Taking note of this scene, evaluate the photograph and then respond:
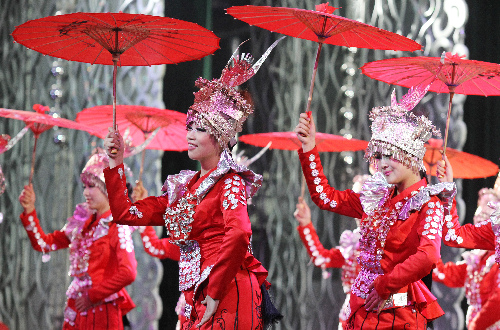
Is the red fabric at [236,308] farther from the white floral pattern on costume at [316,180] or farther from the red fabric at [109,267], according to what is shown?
the red fabric at [109,267]

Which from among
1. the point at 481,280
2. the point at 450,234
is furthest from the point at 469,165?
the point at 450,234

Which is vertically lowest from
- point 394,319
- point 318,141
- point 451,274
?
point 451,274

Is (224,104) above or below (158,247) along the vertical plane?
above

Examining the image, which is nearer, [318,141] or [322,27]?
[322,27]

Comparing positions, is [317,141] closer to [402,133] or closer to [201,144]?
[402,133]

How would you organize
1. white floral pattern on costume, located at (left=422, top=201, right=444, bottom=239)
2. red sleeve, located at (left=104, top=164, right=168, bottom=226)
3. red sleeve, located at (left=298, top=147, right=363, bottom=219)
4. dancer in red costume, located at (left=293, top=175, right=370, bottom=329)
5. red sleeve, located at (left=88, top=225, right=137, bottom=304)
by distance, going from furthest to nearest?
dancer in red costume, located at (left=293, top=175, right=370, bottom=329) → red sleeve, located at (left=88, top=225, right=137, bottom=304) → red sleeve, located at (left=298, top=147, right=363, bottom=219) → red sleeve, located at (left=104, top=164, right=168, bottom=226) → white floral pattern on costume, located at (left=422, top=201, right=444, bottom=239)

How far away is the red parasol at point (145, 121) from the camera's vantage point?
423cm

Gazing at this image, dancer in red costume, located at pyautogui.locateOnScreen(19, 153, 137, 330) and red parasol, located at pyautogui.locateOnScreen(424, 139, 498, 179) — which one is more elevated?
red parasol, located at pyautogui.locateOnScreen(424, 139, 498, 179)

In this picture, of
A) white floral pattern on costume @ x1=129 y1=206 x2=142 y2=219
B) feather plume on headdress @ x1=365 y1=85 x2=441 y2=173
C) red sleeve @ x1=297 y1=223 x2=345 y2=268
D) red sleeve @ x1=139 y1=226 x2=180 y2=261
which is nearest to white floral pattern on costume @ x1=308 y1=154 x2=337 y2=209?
feather plume on headdress @ x1=365 y1=85 x2=441 y2=173

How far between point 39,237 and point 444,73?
2710 millimetres

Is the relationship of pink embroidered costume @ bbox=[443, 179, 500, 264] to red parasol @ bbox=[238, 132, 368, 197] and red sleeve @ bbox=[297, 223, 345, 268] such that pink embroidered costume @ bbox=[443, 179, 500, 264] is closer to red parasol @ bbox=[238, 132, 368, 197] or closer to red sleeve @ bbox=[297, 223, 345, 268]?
red parasol @ bbox=[238, 132, 368, 197]

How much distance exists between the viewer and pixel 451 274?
14.7ft

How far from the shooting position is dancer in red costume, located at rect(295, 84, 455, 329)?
271cm

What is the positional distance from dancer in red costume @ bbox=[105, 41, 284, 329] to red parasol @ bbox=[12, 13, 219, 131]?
19 cm
